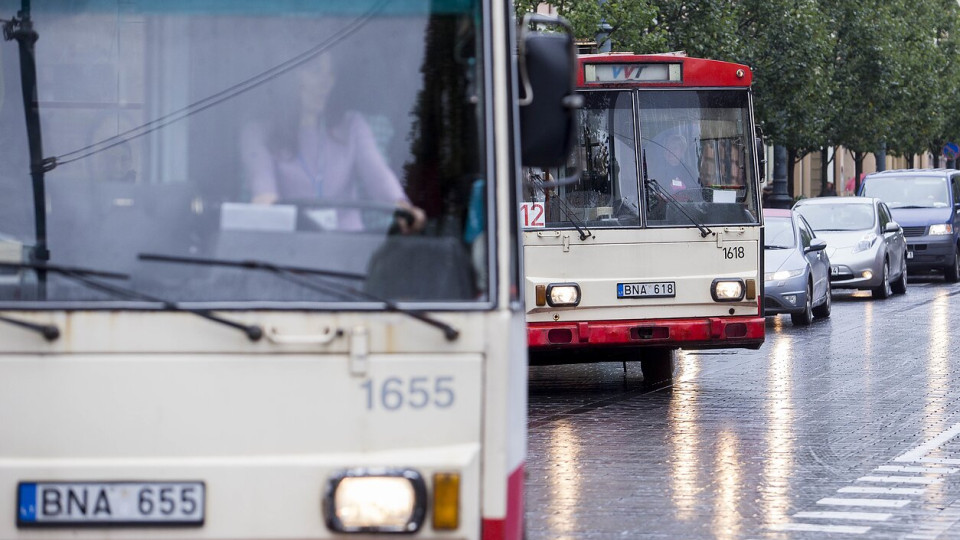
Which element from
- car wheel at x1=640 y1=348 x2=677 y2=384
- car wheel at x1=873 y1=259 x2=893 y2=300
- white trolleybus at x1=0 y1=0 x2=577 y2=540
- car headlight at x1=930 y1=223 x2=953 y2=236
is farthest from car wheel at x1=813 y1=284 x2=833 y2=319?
white trolleybus at x1=0 y1=0 x2=577 y2=540

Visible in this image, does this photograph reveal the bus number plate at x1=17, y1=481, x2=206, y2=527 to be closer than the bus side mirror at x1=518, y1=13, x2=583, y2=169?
Yes

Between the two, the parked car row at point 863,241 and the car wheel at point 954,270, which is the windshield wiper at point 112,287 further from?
the car wheel at point 954,270

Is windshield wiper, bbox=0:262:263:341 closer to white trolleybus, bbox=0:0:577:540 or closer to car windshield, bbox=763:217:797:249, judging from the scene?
white trolleybus, bbox=0:0:577:540

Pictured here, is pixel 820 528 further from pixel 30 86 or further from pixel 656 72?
pixel 656 72

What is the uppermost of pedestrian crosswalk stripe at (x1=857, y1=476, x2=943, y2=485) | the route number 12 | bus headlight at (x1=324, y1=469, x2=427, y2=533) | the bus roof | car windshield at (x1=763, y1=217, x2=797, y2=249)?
the bus roof

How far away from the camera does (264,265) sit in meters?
4.56

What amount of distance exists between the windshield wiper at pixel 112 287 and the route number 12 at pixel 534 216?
343 inches

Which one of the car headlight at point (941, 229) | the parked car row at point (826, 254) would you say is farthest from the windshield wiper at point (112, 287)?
the car headlight at point (941, 229)

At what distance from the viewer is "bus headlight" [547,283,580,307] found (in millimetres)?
13281

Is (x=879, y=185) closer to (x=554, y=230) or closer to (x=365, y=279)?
(x=554, y=230)

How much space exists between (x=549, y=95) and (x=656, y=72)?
9028 millimetres

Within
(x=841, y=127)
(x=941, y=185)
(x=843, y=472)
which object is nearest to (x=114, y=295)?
(x=843, y=472)

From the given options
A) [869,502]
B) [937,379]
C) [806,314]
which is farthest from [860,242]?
[869,502]

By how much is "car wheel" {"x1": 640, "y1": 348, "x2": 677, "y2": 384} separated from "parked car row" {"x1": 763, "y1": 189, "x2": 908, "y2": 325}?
649cm
